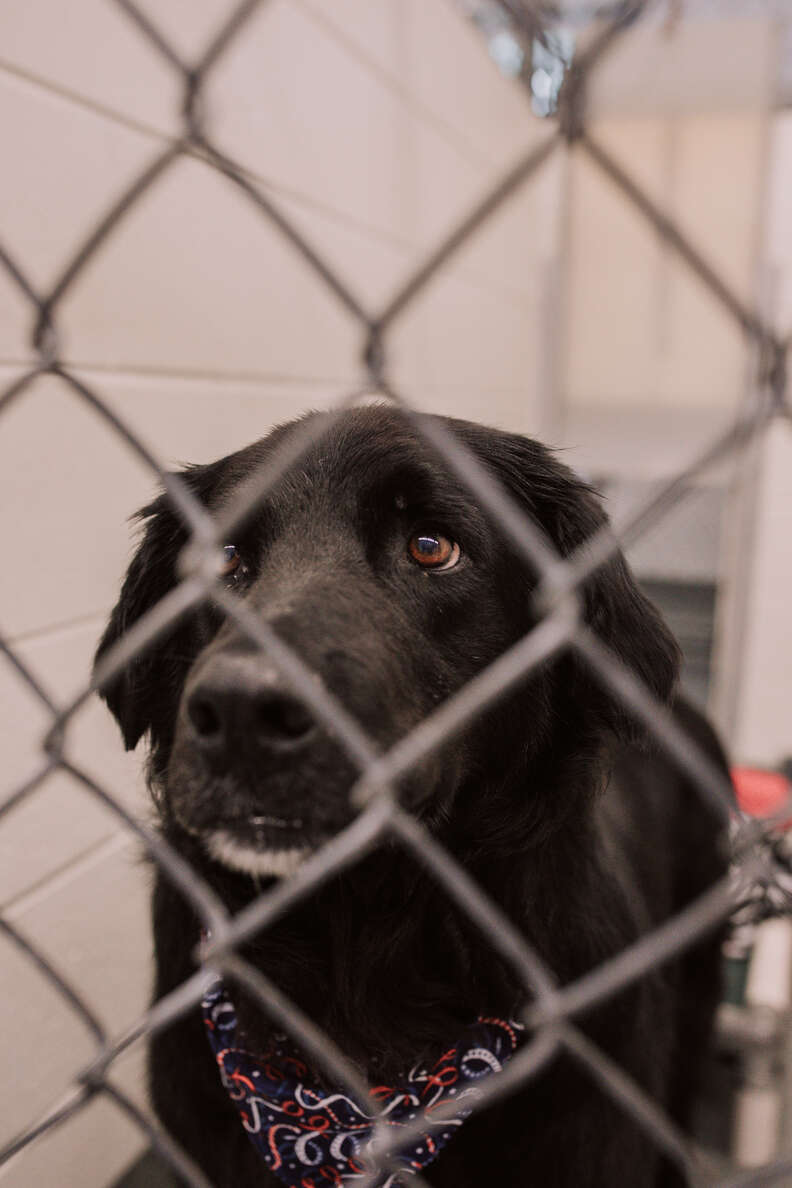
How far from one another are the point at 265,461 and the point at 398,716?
48cm

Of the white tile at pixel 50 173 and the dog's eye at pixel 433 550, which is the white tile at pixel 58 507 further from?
the dog's eye at pixel 433 550

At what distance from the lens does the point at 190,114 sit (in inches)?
19.8

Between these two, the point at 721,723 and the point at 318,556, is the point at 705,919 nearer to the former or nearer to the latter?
the point at 318,556

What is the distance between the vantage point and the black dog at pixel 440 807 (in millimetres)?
1038

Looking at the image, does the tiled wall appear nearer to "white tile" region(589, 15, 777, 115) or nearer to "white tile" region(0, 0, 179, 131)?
"white tile" region(0, 0, 179, 131)

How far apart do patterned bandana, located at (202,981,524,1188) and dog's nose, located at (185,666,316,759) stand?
518 mm

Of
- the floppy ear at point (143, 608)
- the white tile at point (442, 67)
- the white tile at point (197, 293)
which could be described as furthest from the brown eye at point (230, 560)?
the white tile at point (442, 67)

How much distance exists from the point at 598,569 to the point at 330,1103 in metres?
0.71

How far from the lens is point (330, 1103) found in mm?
992

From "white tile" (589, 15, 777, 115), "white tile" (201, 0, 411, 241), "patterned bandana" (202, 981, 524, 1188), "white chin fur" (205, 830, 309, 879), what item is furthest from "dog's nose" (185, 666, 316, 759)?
"white tile" (589, 15, 777, 115)

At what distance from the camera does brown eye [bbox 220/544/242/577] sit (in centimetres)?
114

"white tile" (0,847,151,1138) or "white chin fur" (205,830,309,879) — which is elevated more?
"white chin fur" (205,830,309,879)

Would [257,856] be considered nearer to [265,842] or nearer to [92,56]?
[265,842]

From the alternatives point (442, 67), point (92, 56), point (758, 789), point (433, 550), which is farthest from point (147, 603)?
point (442, 67)
